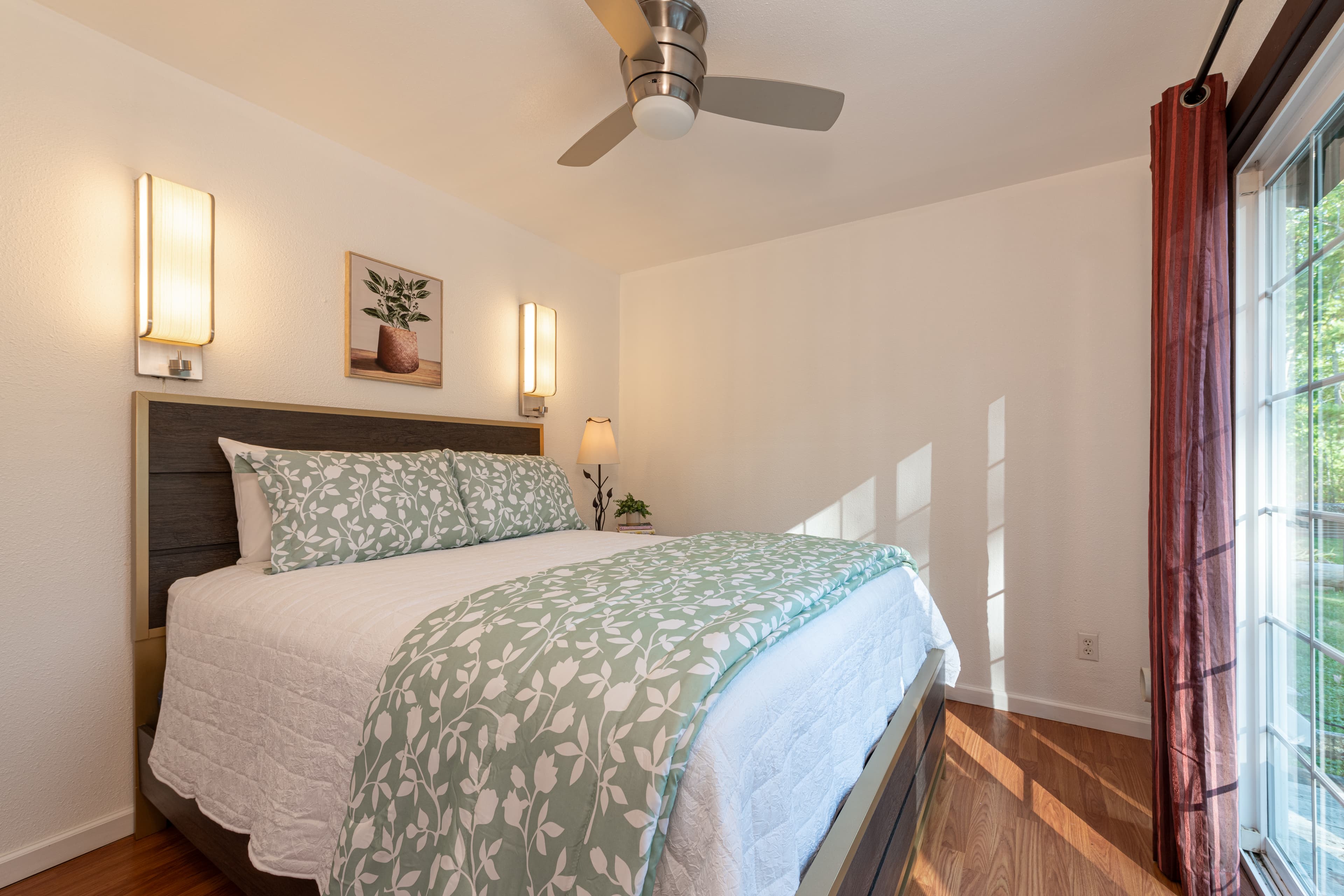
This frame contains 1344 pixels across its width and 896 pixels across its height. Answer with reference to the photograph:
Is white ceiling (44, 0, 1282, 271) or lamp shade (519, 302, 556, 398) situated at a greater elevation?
white ceiling (44, 0, 1282, 271)

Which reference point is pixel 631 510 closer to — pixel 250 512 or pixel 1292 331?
pixel 250 512

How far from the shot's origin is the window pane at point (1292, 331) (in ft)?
4.66

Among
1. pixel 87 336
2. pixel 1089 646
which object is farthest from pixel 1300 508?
pixel 87 336

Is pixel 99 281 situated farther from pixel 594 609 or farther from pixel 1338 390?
pixel 1338 390

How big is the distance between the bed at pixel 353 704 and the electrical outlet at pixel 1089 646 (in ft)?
2.95

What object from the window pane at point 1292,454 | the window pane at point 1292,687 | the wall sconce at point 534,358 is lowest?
the window pane at point 1292,687

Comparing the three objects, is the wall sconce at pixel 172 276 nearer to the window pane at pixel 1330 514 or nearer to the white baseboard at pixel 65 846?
the white baseboard at pixel 65 846

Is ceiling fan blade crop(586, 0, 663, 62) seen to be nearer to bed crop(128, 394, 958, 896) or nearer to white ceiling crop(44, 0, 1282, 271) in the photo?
white ceiling crop(44, 0, 1282, 271)

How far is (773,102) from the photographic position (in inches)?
71.3

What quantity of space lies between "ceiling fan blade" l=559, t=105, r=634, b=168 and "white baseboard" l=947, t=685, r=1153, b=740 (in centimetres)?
282

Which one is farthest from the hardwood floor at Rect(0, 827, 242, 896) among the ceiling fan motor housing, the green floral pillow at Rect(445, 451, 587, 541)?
the ceiling fan motor housing

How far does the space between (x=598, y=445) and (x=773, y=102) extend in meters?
2.19

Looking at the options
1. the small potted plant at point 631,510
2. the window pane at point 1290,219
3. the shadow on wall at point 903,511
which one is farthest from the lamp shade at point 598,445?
the window pane at point 1290,219

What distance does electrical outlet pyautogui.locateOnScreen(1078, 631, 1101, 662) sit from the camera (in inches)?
104
